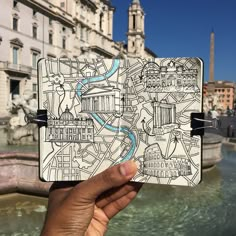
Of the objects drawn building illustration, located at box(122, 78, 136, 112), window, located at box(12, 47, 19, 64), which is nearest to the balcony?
window, located at box(12, 47, 19, 64)

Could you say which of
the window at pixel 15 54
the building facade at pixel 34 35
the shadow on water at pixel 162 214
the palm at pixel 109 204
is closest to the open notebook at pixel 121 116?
the palm at pixel 109 204

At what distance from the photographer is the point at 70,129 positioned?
1.75 metres

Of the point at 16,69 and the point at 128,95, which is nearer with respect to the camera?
the point at 128,95

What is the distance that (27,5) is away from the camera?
30.7 meters

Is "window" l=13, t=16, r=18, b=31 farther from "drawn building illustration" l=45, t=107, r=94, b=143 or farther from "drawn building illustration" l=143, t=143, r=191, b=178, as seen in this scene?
"drawn building illustration" l=143, t=143, r=191, b=178

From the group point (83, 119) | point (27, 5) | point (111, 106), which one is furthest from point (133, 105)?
point (27, 5)

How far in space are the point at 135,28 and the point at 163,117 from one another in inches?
2708

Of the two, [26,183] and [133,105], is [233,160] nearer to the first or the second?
[26,183]

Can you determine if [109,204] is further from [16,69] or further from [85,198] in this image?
[16,69]

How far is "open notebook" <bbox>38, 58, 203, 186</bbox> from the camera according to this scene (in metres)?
1.68

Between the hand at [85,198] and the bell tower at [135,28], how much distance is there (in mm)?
66699

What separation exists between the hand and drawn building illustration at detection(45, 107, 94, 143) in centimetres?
21

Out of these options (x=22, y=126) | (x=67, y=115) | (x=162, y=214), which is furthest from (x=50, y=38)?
(x=67, y=115)

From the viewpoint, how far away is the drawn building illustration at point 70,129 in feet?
5.69
